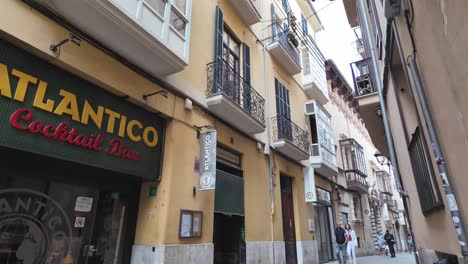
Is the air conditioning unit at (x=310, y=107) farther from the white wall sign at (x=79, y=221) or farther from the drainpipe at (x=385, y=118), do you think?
the white wall sign at (x=79, y=221)

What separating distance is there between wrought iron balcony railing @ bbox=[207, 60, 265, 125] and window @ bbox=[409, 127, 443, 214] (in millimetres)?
4721

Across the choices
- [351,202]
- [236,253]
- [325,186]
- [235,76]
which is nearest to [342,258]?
[325,186]

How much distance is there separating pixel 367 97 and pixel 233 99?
472 cm

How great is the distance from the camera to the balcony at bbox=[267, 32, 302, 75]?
1266cm

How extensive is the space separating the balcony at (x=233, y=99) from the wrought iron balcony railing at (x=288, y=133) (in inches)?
58.1

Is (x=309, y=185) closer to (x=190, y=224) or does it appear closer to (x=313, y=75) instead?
(x=313, y=75)

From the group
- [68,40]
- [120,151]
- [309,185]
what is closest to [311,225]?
[309,185]

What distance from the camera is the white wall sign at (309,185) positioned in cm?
1359

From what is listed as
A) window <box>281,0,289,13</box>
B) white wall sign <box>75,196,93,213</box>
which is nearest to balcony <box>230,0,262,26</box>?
window <box>281,0,289,13</box>

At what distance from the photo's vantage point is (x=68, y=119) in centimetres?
507

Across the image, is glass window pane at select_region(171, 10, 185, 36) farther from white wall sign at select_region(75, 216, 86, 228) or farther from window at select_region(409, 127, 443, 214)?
window at select_region(409, 127, 443, 214)

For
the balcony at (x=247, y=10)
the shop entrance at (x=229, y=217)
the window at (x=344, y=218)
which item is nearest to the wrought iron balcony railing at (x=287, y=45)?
the balcony at (x=247, y=10)

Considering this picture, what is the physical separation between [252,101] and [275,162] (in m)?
2.86

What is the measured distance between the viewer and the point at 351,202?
1997 cm
